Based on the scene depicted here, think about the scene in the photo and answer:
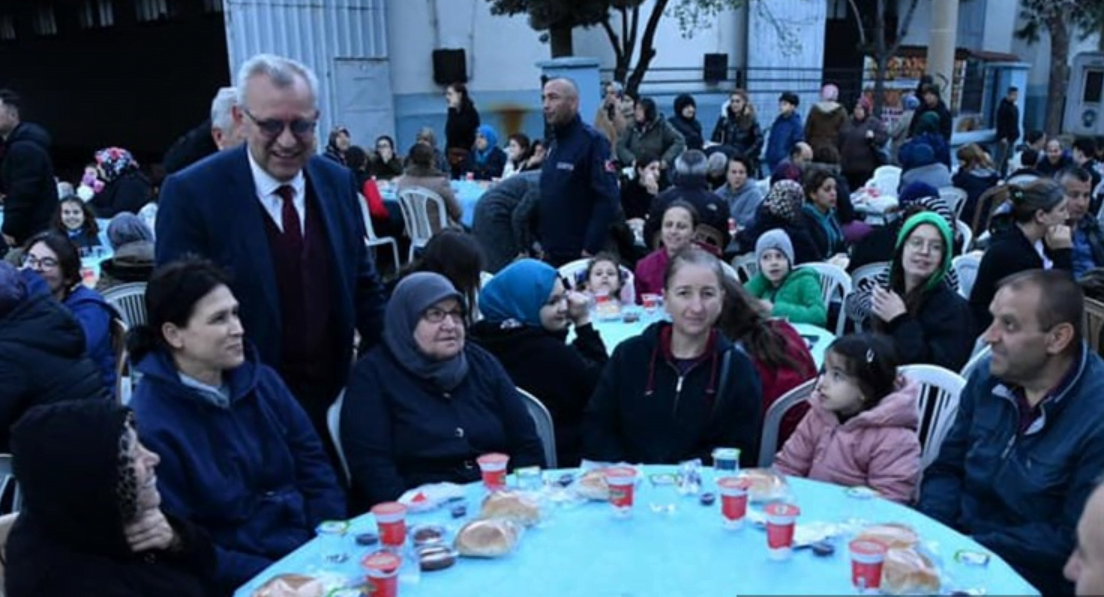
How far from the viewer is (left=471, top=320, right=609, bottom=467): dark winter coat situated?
323 centimetres

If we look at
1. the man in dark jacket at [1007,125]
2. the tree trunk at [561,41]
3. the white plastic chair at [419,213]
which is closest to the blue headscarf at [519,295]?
the white plastic chair at [419,213]

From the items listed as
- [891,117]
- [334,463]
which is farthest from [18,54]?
[334,463]

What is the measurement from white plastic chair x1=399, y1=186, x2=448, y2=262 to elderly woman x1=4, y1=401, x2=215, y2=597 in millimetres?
5767

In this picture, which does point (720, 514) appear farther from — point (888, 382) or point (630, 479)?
point (888, 382)

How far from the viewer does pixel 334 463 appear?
9.56ft

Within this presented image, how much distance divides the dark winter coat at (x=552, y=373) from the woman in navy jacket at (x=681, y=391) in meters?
0.18

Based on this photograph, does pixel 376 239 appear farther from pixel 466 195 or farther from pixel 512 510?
pixel 512 510

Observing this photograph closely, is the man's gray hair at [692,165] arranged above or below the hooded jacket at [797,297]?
above

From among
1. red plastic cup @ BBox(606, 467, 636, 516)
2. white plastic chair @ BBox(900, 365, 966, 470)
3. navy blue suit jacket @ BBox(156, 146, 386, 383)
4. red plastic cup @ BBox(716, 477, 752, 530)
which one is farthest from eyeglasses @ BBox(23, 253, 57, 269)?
white plastic chair @ BBox(900, 365, 966, 470)

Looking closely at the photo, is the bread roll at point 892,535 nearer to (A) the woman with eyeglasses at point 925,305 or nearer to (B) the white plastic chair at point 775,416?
(B) the white plastic chair at point 775,416

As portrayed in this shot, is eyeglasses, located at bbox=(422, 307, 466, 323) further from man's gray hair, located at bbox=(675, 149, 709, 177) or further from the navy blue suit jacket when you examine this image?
man's gray hair, located at bbox=(675, 149, 709, 177)

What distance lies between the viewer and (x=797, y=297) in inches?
176

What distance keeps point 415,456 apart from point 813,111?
898 centimetres

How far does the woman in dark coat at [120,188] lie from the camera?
7.36 meters
